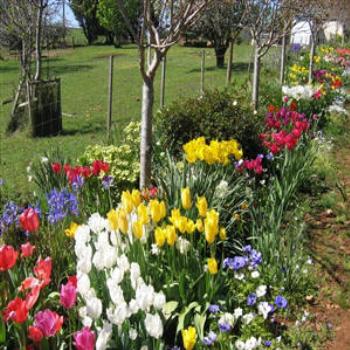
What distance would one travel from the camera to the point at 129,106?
49.5ft

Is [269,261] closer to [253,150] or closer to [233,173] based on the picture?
[233,173]

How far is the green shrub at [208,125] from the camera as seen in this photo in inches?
241

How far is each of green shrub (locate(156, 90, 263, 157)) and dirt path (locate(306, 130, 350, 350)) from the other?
1165 mm

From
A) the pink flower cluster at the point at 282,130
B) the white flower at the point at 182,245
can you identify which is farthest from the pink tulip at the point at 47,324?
the pink flower cluster at the point at 282,130

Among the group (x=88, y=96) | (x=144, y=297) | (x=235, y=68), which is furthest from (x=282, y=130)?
(x=235, y=68)

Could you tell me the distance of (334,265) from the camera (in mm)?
4512

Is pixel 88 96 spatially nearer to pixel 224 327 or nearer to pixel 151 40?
pixel 151 40

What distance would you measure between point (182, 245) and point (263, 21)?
21.2 feet

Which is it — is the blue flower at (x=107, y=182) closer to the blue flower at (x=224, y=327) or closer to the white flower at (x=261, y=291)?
the white flower at (x=261, y=291)

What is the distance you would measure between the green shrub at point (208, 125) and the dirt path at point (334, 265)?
1.17 metres

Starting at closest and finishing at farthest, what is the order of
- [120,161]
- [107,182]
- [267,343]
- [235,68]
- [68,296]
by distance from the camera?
1. [68,296]
2. [267,343]
3. [107,182]
4. [120,161]
5. [235,68]

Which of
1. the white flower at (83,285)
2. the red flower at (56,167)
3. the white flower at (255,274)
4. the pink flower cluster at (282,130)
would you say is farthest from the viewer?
the pink flower cluster at (282,130)

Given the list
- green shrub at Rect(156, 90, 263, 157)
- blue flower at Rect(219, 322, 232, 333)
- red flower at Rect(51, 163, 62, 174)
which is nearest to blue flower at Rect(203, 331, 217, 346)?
blue flower at Rect(219, 322, 232, 333)

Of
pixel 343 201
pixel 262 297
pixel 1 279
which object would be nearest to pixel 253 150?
pixel 343 201
